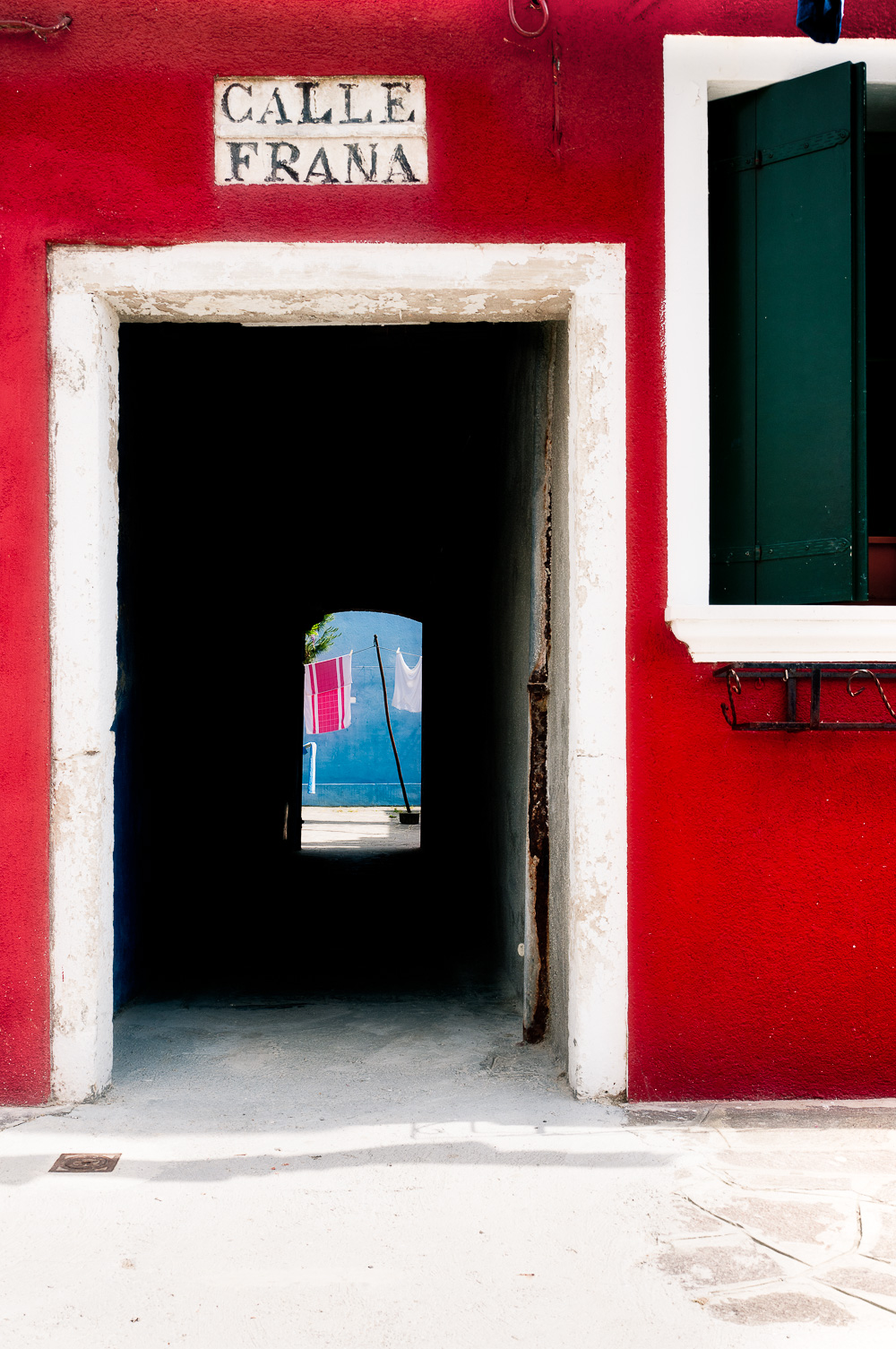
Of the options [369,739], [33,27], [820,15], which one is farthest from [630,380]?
[369,739]

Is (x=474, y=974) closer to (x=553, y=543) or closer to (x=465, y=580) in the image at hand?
(x=553, y=543)

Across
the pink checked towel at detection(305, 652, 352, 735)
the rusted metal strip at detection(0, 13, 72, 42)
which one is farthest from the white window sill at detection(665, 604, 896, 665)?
the pink checked towel at detection(305, 652, 352, 735)

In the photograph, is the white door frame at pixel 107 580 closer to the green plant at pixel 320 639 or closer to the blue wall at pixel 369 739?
the green plant at pixel 320 639

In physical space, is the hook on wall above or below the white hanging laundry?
above

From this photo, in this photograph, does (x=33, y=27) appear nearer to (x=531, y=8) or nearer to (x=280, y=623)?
(x=531, y=8)

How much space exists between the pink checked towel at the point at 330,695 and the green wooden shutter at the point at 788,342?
623 inches

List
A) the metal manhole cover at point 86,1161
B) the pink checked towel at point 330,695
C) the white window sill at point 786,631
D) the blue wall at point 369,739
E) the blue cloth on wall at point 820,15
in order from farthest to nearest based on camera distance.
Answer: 1. the blue wall at point 369,739
2. the pink checked towel at point 330,695
3. the white window sill at point 786,631
4. the blue cloth on wall at point 820,15
5. the metal manhole cover at point 86,1161

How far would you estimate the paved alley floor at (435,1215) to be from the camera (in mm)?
1896

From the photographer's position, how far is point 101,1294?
6.54ft

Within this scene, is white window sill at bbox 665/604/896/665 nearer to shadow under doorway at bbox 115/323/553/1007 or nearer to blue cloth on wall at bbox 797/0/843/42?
shadow under doorway at bbox 115/323/553/1007

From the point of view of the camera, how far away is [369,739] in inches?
874

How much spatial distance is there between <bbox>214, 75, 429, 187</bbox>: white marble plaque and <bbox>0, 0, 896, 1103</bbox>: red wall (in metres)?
0.05

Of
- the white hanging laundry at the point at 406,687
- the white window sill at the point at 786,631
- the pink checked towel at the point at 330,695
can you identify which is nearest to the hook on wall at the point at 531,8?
the white window sill at the point at 786,631

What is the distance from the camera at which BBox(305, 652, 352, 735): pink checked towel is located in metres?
18.8
